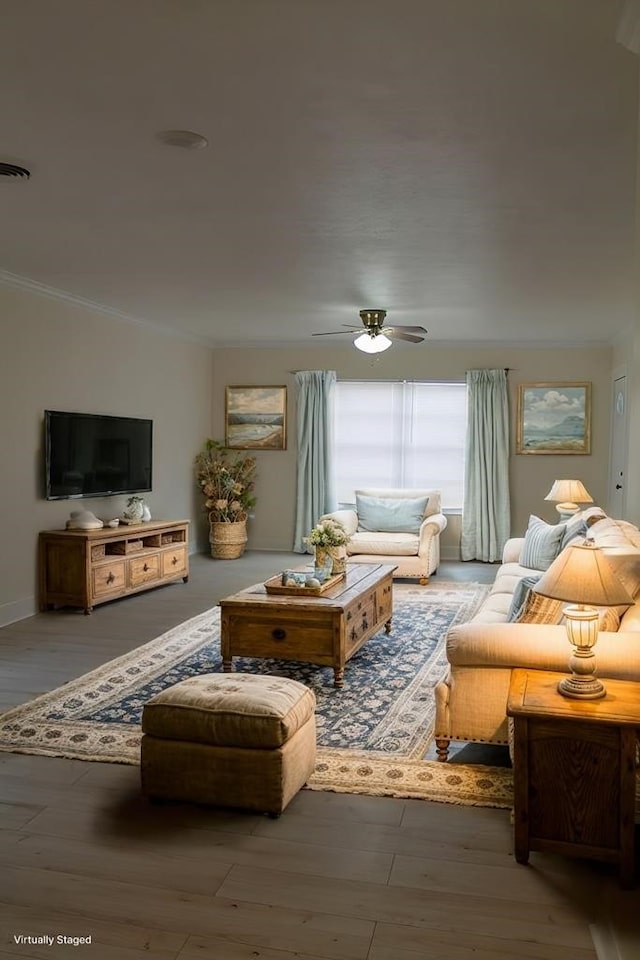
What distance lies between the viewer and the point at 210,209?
4.29 metres

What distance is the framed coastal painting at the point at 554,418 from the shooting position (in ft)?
30.1

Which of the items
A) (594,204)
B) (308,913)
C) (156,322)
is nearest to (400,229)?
(594,204)

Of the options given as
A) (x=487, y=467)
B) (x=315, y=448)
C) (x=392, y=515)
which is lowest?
(x=392, y=515)

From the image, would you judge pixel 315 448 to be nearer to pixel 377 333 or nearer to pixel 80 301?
pixel 377 333

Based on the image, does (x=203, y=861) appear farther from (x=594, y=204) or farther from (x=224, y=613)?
(x=594, y=204)

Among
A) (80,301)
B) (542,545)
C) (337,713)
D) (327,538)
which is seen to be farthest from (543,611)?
(80,301)

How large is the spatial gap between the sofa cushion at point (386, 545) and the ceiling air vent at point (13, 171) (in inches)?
193

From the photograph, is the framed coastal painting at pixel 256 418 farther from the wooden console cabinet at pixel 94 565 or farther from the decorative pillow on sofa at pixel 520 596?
the decorative pillow on sofa at pixel 520 596

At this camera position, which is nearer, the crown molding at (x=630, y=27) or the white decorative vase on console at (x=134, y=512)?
the crown molding at (x=630, y=27)

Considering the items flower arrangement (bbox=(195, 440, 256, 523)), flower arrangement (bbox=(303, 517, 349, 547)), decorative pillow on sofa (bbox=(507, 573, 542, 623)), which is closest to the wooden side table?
decorative pillow on sofa (bbox=(507, 573, 542, 623))

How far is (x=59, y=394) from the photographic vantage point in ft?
21.9

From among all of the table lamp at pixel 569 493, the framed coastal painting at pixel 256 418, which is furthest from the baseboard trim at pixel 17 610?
the table lamp at pixel 569 493

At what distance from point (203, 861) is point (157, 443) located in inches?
248

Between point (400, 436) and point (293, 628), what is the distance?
17.9 ft
